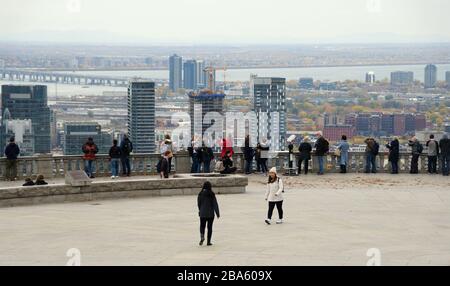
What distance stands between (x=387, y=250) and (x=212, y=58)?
7376 centimetres

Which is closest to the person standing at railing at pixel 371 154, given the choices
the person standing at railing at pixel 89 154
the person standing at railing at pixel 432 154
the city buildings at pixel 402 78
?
the person standing at railing at pixel 432 154

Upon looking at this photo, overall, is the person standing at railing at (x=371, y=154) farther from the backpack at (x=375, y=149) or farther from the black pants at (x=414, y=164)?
the black pants at (x=414, y=164)

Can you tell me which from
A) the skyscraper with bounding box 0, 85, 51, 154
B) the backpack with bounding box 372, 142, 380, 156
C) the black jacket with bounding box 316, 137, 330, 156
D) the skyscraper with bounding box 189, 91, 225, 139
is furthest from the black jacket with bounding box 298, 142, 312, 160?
the skyscraper with bounding box 0, 85, 51, 154

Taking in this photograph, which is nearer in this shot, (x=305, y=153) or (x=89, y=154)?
(x=89, y=154)

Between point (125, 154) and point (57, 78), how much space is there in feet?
163

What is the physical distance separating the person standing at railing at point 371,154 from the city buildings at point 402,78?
4643cm

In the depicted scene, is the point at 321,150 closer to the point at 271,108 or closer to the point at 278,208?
the point at 278,208

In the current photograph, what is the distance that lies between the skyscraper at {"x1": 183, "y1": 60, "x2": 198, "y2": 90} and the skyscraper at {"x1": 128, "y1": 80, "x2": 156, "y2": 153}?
12822mm

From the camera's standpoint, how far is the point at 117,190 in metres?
26.7

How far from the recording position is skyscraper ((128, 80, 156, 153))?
4030 centimetres

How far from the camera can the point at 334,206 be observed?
25281 mm

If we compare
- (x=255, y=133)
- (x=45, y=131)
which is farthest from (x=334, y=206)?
(x=45, y=131)

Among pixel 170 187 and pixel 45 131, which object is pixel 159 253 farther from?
pixel 45 131

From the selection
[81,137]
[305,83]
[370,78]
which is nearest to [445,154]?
[81,137]
